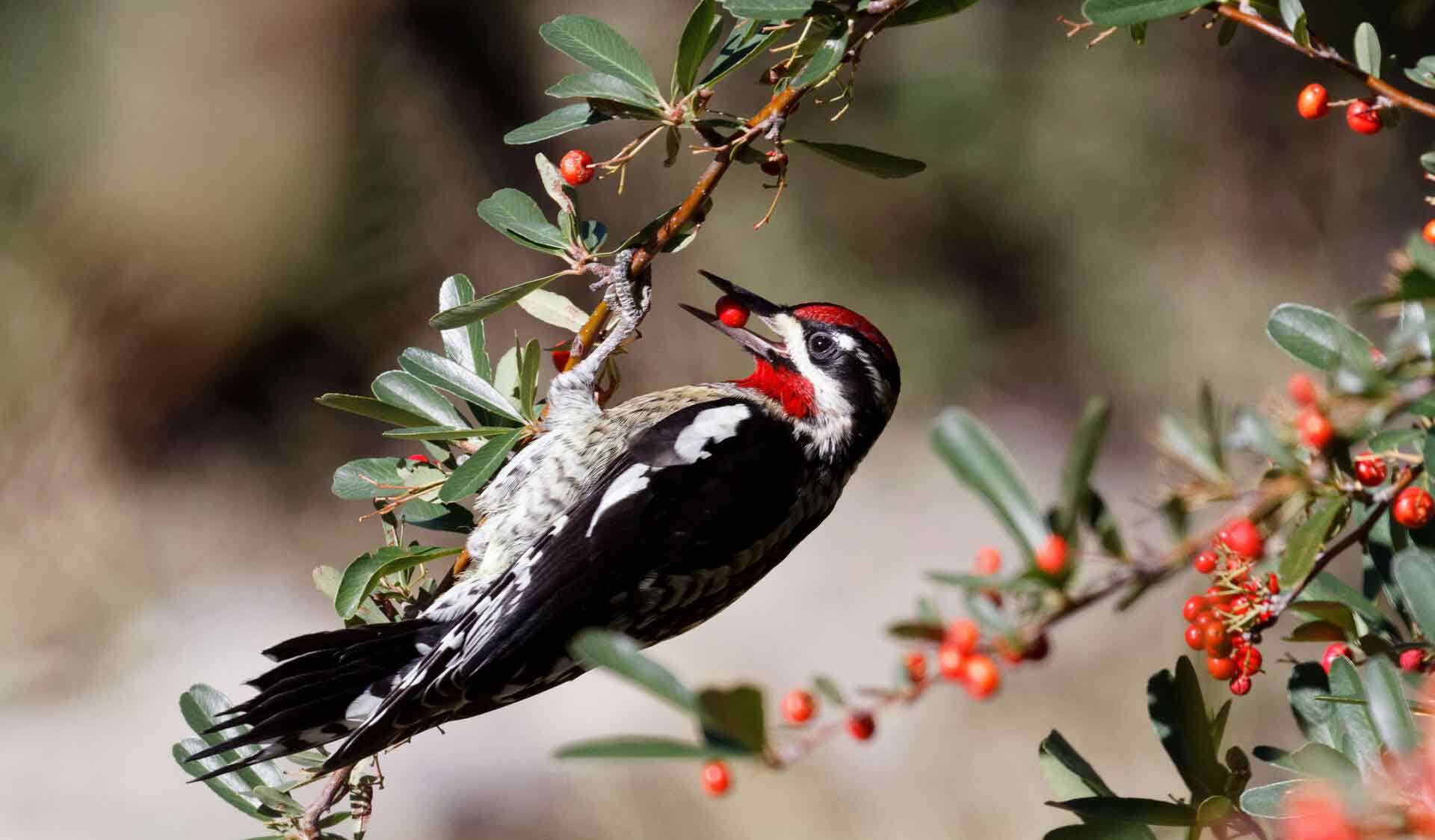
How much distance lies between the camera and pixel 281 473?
5.59m

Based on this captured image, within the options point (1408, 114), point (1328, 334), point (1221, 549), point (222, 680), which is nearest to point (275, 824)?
point (1221, 549)

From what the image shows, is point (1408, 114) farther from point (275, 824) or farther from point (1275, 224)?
point (275, 824)

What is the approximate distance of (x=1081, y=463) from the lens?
0.79 meters

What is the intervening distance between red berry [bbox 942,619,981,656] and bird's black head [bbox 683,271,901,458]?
182cm

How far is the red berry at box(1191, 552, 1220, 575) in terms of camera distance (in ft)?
4.23

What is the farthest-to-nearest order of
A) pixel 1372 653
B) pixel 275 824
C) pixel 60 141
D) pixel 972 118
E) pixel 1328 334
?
pixel 972 118 → pixel 60 141 → pixel 275 824 → pixel 1372 653 → pixel 1328 334

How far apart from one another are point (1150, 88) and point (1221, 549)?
454 centimetres

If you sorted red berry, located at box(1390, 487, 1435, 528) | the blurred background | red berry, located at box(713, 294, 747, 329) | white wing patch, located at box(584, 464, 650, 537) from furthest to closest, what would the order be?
the blurred background, red berry, located at box(713, 294, 747, 329), white wing patch, located at box(584, 464, 650, 537), red berry, located at box(1390, 487, 1435, 528)

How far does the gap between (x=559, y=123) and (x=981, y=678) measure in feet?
3.65

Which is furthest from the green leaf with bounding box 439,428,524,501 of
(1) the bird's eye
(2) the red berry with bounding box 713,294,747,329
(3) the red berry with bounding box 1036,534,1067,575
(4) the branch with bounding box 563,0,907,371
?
(3) the red berry with bounding box 1036,534,1067,575

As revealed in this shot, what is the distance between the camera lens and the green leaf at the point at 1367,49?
1360mm

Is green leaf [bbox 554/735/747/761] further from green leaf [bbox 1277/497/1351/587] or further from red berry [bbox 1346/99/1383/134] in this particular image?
red berry [bbox 1346/99/1383/134]

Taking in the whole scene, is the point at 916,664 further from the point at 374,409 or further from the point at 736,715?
the point at 374,409

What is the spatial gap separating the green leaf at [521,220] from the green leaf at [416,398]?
0.91 feet
